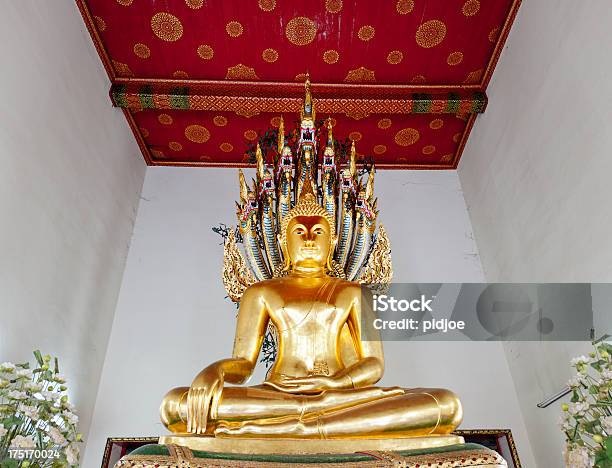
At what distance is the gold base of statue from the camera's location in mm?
2115

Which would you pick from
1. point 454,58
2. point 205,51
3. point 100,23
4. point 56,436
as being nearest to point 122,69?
point 100,23

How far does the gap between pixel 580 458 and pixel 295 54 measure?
3.03 meters

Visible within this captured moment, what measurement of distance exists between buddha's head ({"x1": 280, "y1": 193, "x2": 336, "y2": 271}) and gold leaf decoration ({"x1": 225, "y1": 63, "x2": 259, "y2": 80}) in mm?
1337

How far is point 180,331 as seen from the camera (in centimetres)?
395

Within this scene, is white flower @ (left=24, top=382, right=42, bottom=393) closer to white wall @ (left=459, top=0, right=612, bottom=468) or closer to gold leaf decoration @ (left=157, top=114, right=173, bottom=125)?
white wall @ (left=459, top=0, right=612, bottom=468)

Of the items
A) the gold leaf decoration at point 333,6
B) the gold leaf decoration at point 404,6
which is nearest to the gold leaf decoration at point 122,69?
the gold leaf decoration at point 333,6

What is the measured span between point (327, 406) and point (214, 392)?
0.42 meters

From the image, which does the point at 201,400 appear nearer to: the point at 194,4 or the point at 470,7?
the point at 194,4

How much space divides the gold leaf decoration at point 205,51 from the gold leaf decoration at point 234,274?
4.52 ft

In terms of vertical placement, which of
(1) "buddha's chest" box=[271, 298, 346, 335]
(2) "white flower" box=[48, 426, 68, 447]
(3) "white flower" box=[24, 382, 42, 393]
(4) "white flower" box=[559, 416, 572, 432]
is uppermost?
(1) "buddha's chest" box=[271, 298, 346, 335]

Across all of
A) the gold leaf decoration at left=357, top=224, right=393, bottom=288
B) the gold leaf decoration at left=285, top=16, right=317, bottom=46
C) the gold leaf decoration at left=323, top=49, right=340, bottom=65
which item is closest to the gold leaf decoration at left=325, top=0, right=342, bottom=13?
the gold leaf decoration at left=285, top=16, right=317, bottom=46

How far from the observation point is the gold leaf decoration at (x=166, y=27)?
3.93 meters

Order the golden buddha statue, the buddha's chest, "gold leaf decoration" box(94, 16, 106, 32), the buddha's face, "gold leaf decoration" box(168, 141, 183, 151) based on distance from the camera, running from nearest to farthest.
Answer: the golden buddha statue, the buddha's chest, the buddha's face, "gold leaf decoration" box(94, 16, 106, 32), "gold leaf decoration" box(168, 141, 183, 151)

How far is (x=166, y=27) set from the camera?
13.1 feet
